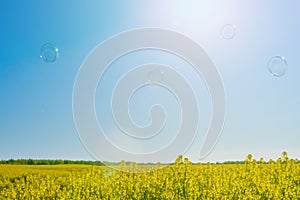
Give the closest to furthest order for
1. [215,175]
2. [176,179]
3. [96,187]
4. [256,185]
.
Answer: [256,185] → [176,179] → [96,187] → [215,175]

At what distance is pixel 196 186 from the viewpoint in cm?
1074

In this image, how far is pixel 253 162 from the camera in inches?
512

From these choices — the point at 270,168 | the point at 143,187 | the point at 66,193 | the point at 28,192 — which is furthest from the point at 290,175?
the point at 28,192

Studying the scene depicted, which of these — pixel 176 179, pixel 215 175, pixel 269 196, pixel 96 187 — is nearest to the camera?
pixel 269 196

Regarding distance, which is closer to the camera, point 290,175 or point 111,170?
point 290,175

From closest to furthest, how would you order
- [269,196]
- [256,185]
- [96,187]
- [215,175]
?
1. [269,196]
2. [256,185]
3. [96,187]
4. [215,175]

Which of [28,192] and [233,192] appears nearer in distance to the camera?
[233,192]

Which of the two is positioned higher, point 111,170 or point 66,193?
point 111,170

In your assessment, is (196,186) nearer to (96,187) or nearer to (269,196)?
(269,196)

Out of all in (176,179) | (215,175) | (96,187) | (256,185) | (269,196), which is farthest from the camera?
(215,175)

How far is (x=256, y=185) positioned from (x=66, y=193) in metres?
4.90

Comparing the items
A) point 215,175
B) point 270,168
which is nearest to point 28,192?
point 215,175

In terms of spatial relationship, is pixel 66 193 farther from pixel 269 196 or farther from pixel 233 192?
pixel 269 196

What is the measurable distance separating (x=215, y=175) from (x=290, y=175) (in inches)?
81.7
